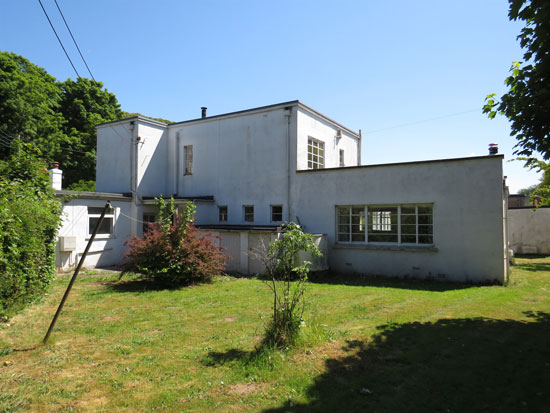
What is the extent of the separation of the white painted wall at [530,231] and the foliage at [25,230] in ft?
82.0

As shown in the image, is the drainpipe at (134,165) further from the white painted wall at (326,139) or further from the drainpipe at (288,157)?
the white painted wall at (326,139)

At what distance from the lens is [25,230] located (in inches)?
279

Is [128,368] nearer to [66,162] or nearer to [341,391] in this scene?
[341,391]

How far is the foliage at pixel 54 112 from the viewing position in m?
24.6

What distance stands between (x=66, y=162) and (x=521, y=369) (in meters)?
32.9

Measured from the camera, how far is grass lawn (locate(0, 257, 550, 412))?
13.0 ft

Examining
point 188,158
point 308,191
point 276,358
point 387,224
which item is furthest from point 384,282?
point 188,158

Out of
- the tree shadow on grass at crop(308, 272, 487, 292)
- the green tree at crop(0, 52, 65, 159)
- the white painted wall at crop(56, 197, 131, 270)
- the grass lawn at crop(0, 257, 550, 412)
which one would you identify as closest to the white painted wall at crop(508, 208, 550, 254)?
the tree shadow on grass at crop(308, 272, 487, 292)

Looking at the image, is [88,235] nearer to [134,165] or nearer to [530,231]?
[134,165]

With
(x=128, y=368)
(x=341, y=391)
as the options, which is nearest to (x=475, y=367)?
(x=341, y=391)

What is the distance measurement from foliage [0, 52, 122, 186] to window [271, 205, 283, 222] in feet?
64.4

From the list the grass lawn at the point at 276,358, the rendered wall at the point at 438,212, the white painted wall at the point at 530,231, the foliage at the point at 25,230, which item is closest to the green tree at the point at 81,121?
the foliage at the point at 25,230

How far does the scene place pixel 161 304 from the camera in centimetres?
889

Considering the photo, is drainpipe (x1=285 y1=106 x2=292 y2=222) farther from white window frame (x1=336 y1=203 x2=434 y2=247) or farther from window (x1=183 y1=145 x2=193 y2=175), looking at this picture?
window (x1=183 y1=145 x2=193 y2=175)
